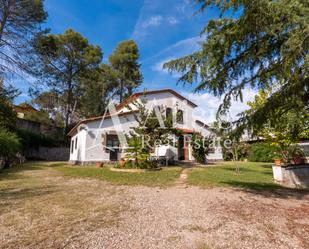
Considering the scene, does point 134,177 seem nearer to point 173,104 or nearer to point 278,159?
point 278,159

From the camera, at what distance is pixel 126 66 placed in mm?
32500

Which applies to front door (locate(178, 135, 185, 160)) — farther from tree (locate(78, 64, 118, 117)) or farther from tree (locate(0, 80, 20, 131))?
tree (locate(78, 64, 118, 117))

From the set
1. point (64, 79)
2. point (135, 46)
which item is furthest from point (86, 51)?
point (135, 46)

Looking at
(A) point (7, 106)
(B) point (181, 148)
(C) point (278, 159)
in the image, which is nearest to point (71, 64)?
(A) point (7, 106)

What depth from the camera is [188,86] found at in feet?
21.3

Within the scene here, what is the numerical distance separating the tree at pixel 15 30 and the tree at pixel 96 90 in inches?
478

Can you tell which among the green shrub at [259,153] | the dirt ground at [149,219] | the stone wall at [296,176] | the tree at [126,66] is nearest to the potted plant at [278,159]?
the stone wall at [296,176]

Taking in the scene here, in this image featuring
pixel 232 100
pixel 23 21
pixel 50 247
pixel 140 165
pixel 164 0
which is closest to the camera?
pixel 50 247

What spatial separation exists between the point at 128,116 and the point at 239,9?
41.1 ft

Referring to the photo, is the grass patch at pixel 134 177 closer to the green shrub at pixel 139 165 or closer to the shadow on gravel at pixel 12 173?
the green shrub at pixel 139 165

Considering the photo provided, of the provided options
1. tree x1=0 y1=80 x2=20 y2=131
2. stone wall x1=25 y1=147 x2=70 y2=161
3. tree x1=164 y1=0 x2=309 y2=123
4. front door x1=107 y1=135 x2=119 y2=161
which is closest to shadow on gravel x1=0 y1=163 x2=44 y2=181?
front door x1=107 y1=135 x2=119 y2=161

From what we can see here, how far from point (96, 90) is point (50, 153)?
10.4m

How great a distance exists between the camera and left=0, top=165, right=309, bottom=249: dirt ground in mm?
3098

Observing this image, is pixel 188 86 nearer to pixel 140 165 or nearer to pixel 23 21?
pixel 140 165
